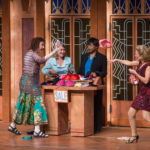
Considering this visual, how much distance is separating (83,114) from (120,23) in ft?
6.06

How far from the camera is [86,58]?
24.1 feet

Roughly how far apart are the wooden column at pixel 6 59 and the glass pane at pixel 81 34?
127 cm

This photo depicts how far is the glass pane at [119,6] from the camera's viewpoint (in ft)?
25.2

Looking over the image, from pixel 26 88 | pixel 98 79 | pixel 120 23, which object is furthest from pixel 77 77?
pixel 120 23

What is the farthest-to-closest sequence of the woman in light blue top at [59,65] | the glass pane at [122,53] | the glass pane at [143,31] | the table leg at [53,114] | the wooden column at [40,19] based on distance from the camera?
the wooden column at [40,19], the glass pane at [122,53], the glass pane at [143,31], the woman in light blue top at [59,65], the table leg at [53,114]

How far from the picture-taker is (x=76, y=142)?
6.46 metres

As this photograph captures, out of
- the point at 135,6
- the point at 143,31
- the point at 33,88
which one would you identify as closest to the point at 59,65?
the point at 33,88

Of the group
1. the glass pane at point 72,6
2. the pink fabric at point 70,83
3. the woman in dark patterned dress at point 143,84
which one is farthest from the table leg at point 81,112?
the glass pane at point 72,6

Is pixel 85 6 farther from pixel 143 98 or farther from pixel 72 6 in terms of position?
→ pixel 143 98

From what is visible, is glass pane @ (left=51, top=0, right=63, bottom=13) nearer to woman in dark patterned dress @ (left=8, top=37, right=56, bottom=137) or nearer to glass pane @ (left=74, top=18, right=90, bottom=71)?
glass pane @ (left=74, top=18, right=90, bottom=71)

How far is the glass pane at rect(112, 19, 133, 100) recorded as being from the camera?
7.68 meters

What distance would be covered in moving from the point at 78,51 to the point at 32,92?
153 cm

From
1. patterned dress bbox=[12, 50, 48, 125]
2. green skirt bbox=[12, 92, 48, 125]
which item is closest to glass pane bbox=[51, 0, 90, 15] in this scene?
patterned dress bbox=[12, 50, 48, 125]

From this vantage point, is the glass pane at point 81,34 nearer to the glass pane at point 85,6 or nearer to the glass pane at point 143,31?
the glass pane at point 85,6
